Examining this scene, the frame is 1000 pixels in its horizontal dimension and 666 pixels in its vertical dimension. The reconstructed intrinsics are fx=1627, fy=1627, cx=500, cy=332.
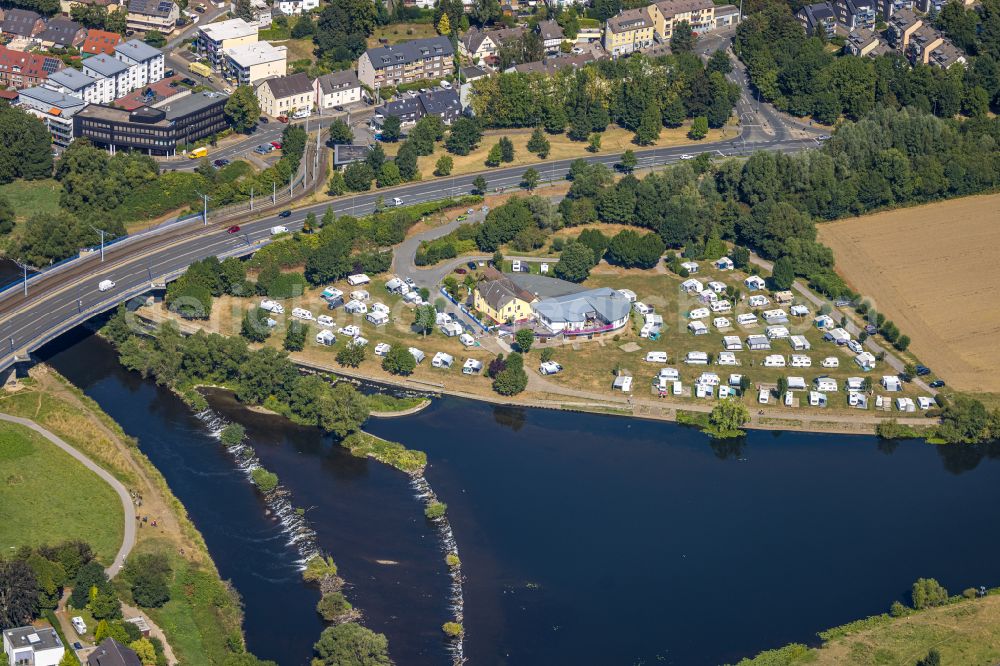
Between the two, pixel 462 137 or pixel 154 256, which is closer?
pixel 154 256

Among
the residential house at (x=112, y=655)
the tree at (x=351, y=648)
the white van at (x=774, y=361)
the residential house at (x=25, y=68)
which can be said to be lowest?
the tree at (x=351, y=648)

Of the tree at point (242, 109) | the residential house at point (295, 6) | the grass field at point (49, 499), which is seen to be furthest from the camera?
the residential house at point (295, 6)

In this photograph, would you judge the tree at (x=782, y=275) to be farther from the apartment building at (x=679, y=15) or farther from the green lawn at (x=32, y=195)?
the green lawn at (x=32, y=195)

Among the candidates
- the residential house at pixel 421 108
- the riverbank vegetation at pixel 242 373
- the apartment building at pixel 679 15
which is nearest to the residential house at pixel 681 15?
the apartment building at pixel 679 15

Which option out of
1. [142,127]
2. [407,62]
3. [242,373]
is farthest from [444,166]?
[242,373]

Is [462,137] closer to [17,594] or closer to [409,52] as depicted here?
[409,52]

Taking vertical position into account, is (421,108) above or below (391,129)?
above

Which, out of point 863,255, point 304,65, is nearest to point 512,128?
point 304,65

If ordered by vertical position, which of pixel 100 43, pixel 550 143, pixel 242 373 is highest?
pixel 100 43
